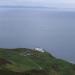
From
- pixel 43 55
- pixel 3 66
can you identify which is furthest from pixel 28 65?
pixel 43 55

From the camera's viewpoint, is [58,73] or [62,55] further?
[62,55]

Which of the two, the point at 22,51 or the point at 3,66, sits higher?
the point at 3,66

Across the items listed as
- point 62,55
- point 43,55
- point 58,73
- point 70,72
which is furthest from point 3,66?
point 62,55

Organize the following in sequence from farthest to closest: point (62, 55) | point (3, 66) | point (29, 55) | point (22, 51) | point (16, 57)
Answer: point (62, 55) → point (22, 51) → point (29, 55) → point (16, 57) → point (3, 66)

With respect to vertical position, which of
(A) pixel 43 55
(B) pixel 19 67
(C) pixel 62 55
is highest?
(B) pixel 19 67

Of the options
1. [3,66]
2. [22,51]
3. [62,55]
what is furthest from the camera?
[62,55]

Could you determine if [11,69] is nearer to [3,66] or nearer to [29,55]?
[3,66]

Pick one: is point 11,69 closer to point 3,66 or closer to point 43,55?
point 3,66
